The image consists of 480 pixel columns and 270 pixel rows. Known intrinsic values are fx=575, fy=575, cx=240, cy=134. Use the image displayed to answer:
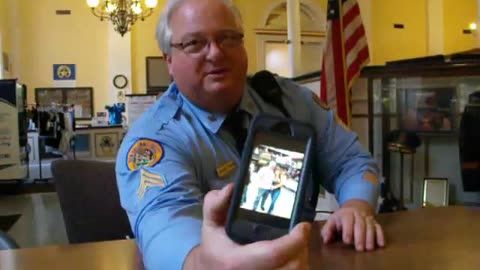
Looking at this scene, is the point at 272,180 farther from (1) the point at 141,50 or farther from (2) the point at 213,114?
(1) the point at 141,50

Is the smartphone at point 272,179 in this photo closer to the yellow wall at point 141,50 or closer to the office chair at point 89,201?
the office chair at point 89,201

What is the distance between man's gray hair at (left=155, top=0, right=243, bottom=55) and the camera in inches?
46.4

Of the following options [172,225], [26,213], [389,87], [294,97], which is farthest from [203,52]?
[26,213]

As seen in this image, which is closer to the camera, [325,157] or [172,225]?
[172,225]

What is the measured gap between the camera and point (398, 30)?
42.4 feet

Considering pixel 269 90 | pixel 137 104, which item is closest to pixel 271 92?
pixel 269 90

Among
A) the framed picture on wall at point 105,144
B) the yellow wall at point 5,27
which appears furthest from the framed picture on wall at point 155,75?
the yellow wall at point 5,27

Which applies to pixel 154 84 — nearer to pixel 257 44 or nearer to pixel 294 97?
pixel 257 44

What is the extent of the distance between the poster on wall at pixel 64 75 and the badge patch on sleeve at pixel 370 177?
1232 cm

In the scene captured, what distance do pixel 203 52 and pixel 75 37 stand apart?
12523mm

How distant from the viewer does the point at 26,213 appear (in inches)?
251

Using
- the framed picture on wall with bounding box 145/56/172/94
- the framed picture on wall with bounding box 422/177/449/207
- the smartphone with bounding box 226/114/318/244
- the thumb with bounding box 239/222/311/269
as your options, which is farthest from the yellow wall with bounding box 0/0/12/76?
the thumb with bounding box 239/222/311/269

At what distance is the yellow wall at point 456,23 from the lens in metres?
13.0

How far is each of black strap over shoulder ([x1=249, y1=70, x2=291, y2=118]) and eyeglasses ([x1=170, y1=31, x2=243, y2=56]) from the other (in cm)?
23
